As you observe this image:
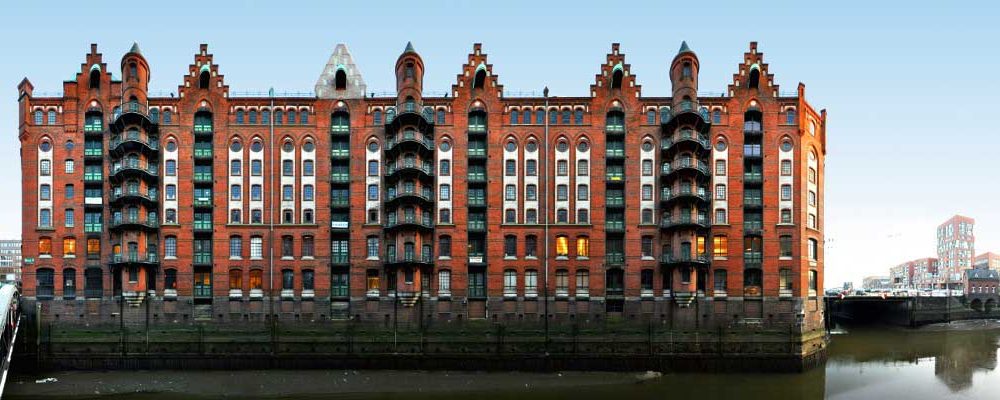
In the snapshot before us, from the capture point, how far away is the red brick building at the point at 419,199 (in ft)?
167

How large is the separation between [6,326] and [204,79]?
24.3m

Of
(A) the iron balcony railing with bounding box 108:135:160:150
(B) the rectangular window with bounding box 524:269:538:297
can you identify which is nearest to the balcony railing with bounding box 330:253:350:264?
(B) the rectangular window with bounding box 524:269:538:297

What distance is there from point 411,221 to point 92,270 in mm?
28092

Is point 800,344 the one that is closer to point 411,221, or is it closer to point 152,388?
point 411,221

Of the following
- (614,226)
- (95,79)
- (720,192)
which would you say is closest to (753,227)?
(720,192)

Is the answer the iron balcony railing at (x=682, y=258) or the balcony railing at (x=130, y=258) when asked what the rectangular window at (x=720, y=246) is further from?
the balcony railing at (x=130, y=258)

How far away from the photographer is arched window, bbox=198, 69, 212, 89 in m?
52.3

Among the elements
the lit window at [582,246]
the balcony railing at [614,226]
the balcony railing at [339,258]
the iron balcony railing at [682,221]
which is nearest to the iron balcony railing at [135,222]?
the balcony railing at [339,258]

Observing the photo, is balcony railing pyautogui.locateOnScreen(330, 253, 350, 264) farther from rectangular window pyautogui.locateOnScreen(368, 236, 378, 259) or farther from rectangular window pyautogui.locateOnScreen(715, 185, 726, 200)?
rectangular window pyautogui.locateOnScreen(715, 185, 726, 200)

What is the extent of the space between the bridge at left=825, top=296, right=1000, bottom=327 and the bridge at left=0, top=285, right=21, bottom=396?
81095 mm

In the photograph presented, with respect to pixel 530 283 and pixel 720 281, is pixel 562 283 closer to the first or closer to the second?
pixel 530 283

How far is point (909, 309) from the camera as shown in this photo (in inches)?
3169

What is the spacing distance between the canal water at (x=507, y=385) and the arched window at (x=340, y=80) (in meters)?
24.3

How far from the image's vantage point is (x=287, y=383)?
41125 mm
